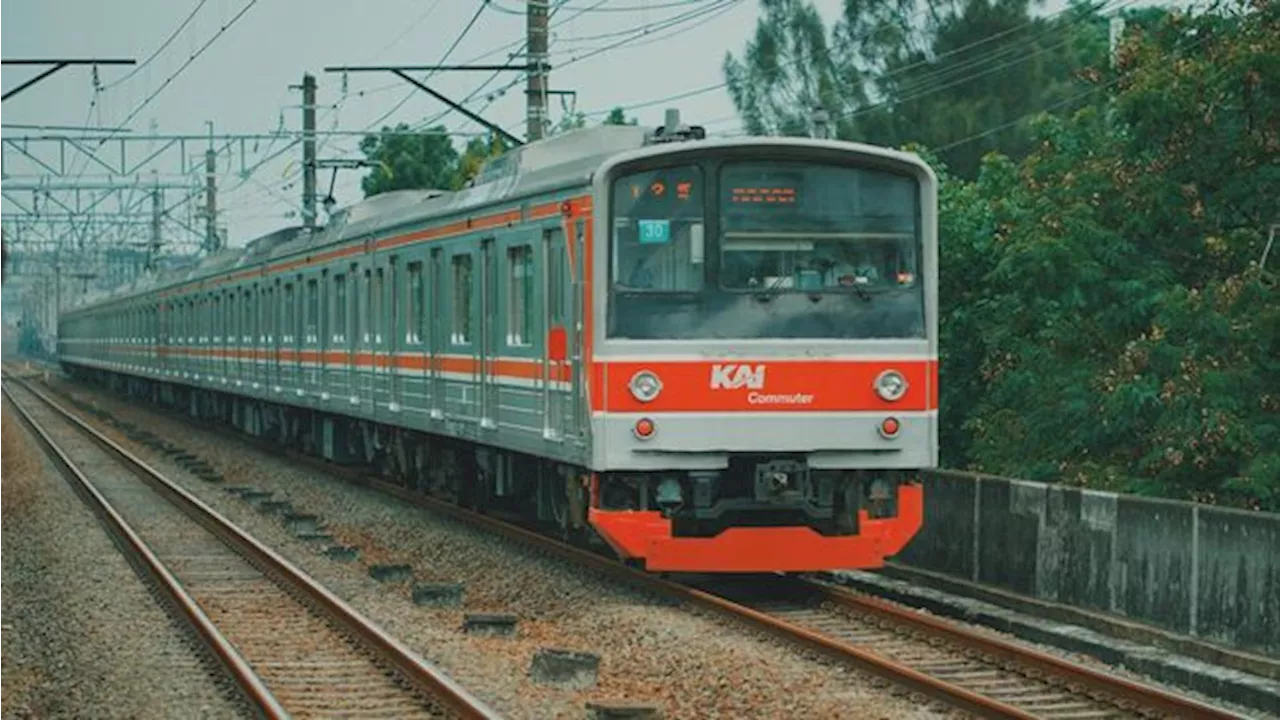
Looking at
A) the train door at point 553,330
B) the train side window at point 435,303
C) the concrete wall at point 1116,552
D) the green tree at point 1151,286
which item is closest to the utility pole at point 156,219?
the green tree at point 1151,286

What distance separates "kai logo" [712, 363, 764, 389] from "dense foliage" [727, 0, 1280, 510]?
5.12 meters

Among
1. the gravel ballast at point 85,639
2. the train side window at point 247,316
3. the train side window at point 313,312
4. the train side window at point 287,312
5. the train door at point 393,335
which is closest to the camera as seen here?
the gravel ballast at point 85,639

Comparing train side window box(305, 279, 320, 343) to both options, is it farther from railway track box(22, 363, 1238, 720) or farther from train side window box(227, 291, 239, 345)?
railway track box(22, 363, 1238, 720)

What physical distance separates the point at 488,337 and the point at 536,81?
786 centimetres

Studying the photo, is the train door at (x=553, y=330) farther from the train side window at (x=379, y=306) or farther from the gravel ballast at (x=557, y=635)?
the train side window at (x=379, y=306)

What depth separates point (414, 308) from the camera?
21.2 m

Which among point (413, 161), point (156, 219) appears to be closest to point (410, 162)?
point (413, 161)

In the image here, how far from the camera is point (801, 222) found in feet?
47.7

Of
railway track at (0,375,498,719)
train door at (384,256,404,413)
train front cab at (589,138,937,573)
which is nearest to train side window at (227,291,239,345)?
railway track at (0,375,498,719)

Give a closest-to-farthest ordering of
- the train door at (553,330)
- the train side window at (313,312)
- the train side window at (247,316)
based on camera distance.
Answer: the train door at (553,330) < the train side window at (313,312) < the train side window at (247,316)

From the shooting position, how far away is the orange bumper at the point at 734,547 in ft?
47.6

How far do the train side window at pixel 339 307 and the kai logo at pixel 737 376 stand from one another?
11.7 metres

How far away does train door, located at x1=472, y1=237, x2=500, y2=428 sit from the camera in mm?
17766

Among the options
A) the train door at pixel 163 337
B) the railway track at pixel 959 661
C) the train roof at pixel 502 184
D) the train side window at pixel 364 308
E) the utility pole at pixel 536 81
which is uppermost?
the utility pole at pixel 536 81
